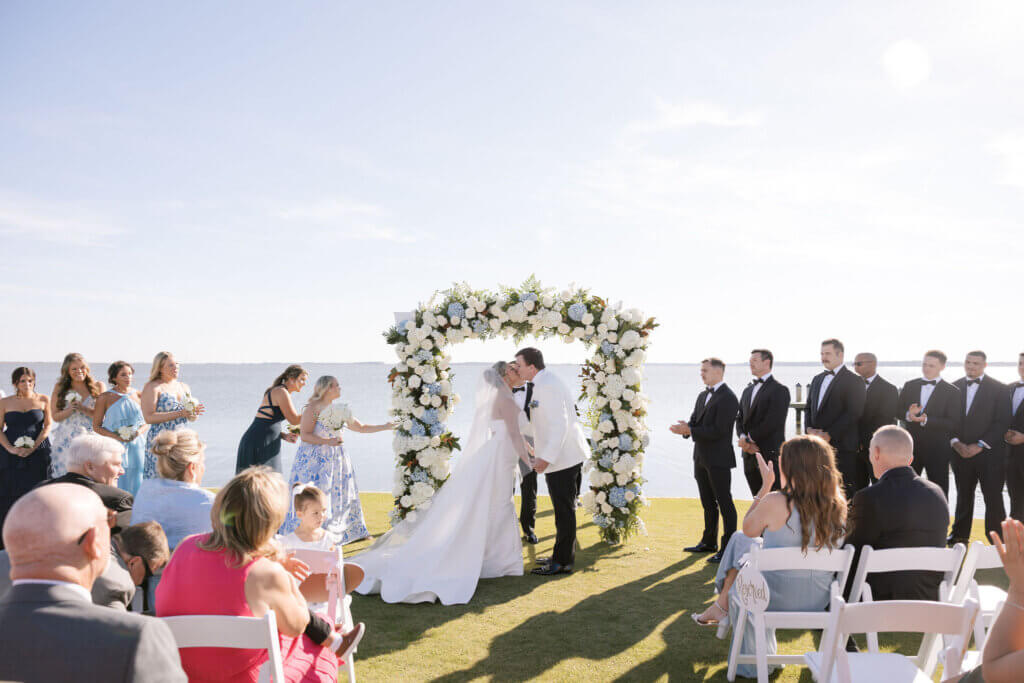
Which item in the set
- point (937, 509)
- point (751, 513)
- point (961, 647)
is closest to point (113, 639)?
point (961, 647)

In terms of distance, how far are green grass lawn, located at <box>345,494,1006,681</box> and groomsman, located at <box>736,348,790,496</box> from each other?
53.0 inches

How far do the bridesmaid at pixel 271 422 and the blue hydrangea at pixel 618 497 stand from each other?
3.72 m

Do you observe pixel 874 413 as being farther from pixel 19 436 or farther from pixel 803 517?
pixel 19 436

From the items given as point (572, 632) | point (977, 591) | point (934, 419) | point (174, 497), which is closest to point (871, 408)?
point (934, 419)

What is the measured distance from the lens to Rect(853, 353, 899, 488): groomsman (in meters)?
8.16

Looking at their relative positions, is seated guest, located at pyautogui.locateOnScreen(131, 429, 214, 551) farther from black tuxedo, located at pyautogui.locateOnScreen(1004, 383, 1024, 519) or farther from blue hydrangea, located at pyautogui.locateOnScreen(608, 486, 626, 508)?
black tuxedo, located at pyautogui.locateOnScreen(1004, 383, 1024, 519)

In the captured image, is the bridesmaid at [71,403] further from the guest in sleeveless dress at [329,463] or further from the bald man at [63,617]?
the bald man at [63,617]

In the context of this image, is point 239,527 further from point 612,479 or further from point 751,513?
point 612,479

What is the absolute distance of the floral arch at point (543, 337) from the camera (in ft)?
25.7

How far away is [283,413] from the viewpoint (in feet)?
24.9

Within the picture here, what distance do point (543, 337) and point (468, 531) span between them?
2.82 m

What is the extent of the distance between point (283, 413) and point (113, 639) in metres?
6.04

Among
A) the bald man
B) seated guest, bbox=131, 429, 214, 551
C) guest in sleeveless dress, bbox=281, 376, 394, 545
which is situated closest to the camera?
the bald man

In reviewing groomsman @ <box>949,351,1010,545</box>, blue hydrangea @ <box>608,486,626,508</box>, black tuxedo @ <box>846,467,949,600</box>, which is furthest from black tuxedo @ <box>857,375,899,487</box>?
black tuxedo @ <box>846,467,949,600</box>
